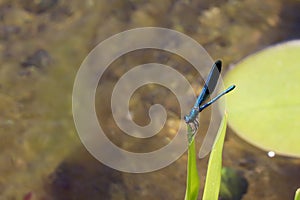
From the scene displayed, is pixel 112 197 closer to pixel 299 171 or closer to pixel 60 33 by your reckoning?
pixel 299 171

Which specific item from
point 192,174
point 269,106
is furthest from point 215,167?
point 269,106

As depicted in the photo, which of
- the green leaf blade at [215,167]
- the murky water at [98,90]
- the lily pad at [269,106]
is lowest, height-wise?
the murky water at [98,90]

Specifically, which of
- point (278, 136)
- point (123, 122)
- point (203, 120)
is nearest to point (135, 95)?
point (123, 122)

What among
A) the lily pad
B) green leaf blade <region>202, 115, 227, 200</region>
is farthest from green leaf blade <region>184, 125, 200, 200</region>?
the lily pad

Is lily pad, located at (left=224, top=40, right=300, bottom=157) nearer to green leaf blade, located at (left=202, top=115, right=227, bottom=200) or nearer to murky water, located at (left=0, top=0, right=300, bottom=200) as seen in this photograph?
murky water, located at (left=0, top=0, right=300, bottom=200)

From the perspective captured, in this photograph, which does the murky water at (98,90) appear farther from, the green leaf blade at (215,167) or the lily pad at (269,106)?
the green leaf blade at (215,167)

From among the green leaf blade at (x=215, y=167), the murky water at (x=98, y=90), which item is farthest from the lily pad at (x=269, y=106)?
the green leaf blade at (x=215, y=167)
